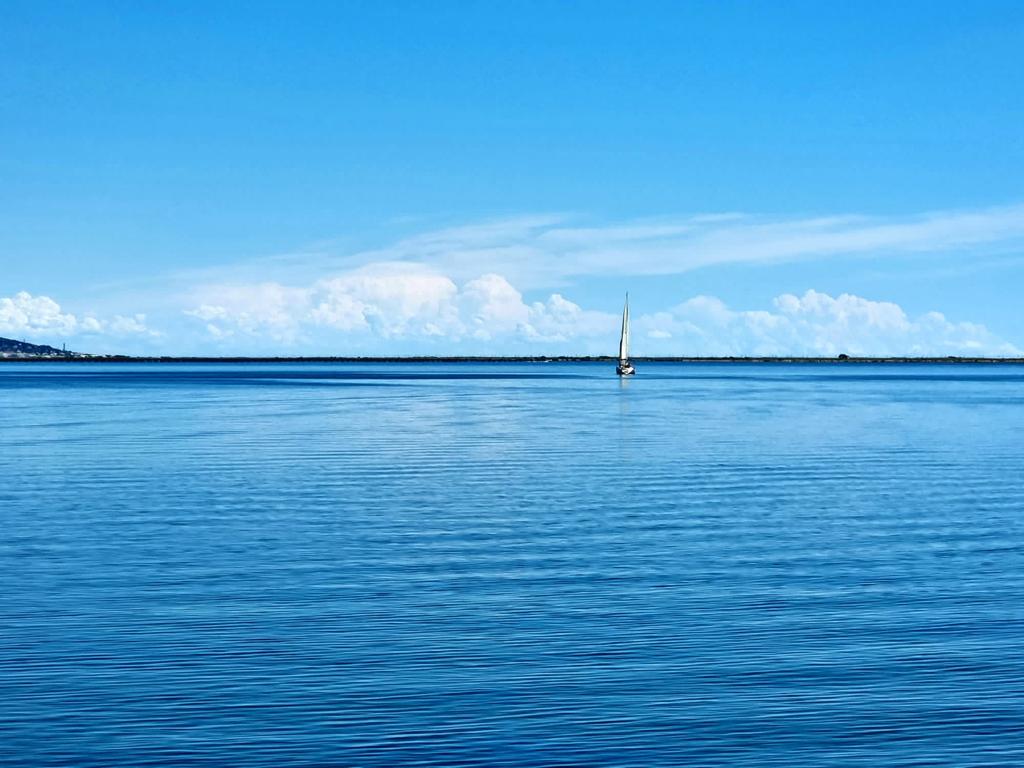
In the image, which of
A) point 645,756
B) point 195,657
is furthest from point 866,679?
point 195,657

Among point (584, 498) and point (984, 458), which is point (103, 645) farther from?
point (984, 458)

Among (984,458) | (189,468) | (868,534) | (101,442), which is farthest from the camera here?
(101,442)

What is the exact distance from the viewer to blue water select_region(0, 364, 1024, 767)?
15.0 metres

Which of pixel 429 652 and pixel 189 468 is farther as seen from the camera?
pixel 189 468

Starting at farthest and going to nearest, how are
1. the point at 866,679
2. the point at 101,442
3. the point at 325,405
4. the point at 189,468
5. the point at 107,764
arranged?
1. the point at 325,405
2. the point at 101,442
3. the point at 189,468
4. the point at 866,679
5. the point at 107,764

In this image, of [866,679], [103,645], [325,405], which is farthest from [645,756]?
[325,405]

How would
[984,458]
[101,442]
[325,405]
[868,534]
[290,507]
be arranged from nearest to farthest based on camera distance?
[868,534] < [290,507] < [984,458] < [101,442] < [325,405]

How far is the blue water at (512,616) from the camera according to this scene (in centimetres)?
1500

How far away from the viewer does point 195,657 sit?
18266mm

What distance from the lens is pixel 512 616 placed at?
21078 millimetres

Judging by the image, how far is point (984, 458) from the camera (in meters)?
53.5

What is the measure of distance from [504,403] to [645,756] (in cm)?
10320

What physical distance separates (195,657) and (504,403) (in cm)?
9935

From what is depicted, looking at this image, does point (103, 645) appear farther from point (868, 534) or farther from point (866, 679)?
point (868, 534)
